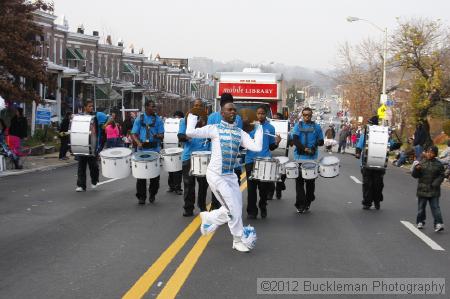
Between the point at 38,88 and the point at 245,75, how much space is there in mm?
19979

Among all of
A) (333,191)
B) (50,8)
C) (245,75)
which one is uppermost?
(50,8)

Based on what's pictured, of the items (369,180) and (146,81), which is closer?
(369,180)

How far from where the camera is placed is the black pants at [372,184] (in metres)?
13.4

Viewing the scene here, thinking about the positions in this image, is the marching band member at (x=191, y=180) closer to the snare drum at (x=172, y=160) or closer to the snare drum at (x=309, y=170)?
the snare drum at (x=172, y=160)

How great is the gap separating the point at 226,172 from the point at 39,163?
53.7 ft

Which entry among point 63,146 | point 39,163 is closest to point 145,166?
point 39,163

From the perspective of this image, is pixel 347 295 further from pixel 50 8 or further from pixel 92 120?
pixel 50 8

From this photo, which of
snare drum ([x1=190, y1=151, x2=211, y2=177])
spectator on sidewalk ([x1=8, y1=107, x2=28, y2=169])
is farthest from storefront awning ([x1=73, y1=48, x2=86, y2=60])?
snare drum ([x1=190, y1=151, x2=211, y2=177])

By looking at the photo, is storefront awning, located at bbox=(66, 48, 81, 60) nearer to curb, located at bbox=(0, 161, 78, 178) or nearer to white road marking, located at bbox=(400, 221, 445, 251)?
curb, located at bbox=(0, 161, 78, 178)

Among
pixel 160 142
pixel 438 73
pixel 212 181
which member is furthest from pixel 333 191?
pixel 438 73

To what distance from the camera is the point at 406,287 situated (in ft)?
23.6

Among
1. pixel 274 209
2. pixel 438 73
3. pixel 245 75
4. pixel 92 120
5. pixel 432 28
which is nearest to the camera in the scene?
pixel 274 209

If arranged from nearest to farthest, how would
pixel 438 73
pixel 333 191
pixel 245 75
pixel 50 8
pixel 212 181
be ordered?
pixel 212 181 < pixel 333 191 < pixel 245 75 < pixel 50 8 < pixel 438 73

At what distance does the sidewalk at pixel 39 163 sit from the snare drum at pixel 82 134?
18.0 feet
